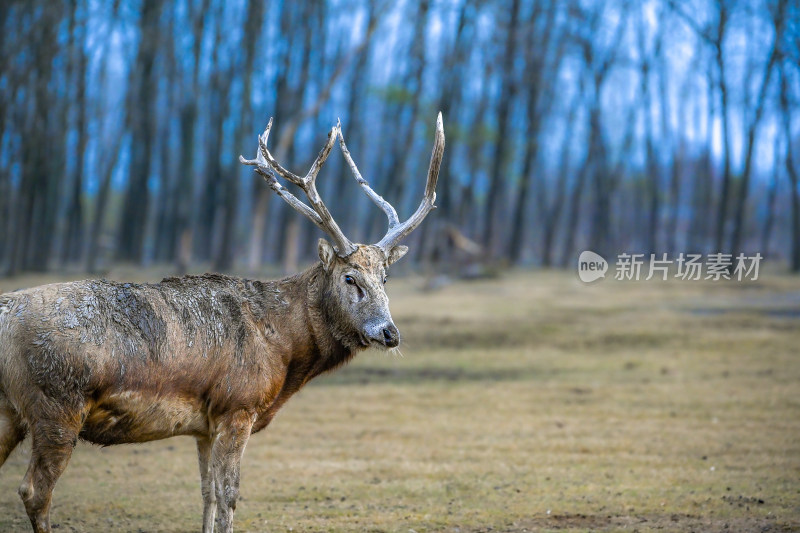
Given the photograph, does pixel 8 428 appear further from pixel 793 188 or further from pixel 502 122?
pixel 793 188

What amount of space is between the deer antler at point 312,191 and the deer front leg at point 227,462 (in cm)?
183

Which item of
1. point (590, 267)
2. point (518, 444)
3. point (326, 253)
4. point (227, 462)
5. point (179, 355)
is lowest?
point (518, 444)

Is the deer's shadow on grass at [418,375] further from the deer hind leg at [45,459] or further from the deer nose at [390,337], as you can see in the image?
the deer hind leg at [45,459]

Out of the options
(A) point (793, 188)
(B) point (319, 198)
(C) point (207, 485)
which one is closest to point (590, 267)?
(A) point (793, 188)

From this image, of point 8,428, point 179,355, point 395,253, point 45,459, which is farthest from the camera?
point 395,253

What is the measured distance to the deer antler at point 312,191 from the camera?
7.89 m

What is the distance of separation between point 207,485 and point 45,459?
5.71 ft

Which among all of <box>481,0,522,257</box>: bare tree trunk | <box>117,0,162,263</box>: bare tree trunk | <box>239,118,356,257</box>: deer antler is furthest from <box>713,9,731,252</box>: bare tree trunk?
<box>239,118,356,257</box>: deer antler

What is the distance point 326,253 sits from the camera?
25.5 ft

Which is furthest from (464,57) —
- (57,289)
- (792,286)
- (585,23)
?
(57,289)

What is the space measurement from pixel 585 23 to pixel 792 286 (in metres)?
22.1

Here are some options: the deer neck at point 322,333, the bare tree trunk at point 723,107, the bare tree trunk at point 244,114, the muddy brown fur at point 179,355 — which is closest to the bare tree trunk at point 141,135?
the bare tree trunk at point 244,114

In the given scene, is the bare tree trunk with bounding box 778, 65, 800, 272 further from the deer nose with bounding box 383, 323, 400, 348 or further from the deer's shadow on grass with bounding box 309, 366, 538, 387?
the deer nose with bounding box 383, 323, 400, 348

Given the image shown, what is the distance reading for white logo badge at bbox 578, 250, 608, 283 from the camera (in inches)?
1203
